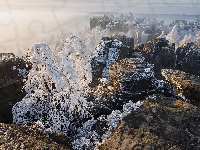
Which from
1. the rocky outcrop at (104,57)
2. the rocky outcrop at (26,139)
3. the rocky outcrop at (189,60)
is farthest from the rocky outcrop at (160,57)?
→ the rocky outcrop at (26,139)

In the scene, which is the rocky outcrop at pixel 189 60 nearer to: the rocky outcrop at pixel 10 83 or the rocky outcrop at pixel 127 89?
the rocky outcrop at pixel 127 89

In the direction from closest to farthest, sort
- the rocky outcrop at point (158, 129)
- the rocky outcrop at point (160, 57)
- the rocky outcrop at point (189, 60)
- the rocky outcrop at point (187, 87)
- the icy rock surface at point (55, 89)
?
the rocky outcrop at point (158, 129) < the icy rock surface at point (55, 89) < the rocky outcrop at point (187, 87) < the rocky outcrop at point (160, 57) < the rocky outcrop at point (189, 60)

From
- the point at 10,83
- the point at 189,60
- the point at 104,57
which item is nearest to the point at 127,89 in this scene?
the point at 10,83

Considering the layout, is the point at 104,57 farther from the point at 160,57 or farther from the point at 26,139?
the point at 26,139

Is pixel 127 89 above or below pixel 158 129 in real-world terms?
above

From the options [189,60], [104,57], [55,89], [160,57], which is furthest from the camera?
[189,60]
